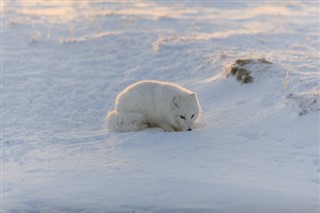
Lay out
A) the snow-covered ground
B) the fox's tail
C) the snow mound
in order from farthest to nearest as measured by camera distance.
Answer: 1. the fox's tail
2. the snow mound
3. the snow-covered ground

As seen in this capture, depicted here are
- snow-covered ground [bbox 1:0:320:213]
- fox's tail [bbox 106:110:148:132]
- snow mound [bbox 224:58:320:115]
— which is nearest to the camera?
snow-covered ground [bbox 1:0:320:213]

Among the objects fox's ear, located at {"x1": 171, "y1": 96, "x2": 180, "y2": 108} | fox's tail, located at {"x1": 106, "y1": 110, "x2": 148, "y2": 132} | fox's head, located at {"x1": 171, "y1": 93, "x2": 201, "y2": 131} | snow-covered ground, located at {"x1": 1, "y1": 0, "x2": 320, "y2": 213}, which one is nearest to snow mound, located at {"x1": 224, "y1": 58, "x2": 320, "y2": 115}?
snow-covered ground, located at {"x1": 1, "y1": 0, "x2": 320, "y2": 213}

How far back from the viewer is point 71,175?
5.21 m

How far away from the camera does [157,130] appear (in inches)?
267

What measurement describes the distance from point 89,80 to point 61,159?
4.08 meters

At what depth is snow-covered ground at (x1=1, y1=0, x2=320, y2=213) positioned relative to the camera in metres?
4.66

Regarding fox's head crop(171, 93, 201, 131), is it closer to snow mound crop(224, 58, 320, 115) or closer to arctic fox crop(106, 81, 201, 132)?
arctic fox crop(106, 81, 201, 132)

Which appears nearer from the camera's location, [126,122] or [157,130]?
[126,122]

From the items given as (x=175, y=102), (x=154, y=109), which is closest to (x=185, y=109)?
(x=175, y=102)

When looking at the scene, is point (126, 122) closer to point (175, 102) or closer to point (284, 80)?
point (175, 102)

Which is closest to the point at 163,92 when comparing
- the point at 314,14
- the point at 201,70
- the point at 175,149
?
the point at 175,149

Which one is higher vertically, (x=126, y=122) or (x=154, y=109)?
(x=154, y=109)

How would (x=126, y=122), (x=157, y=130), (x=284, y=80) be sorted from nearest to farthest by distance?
(x=126, y=122) < (x=157, y=130) < (x=284, y=80)

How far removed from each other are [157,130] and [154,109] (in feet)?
0.94
